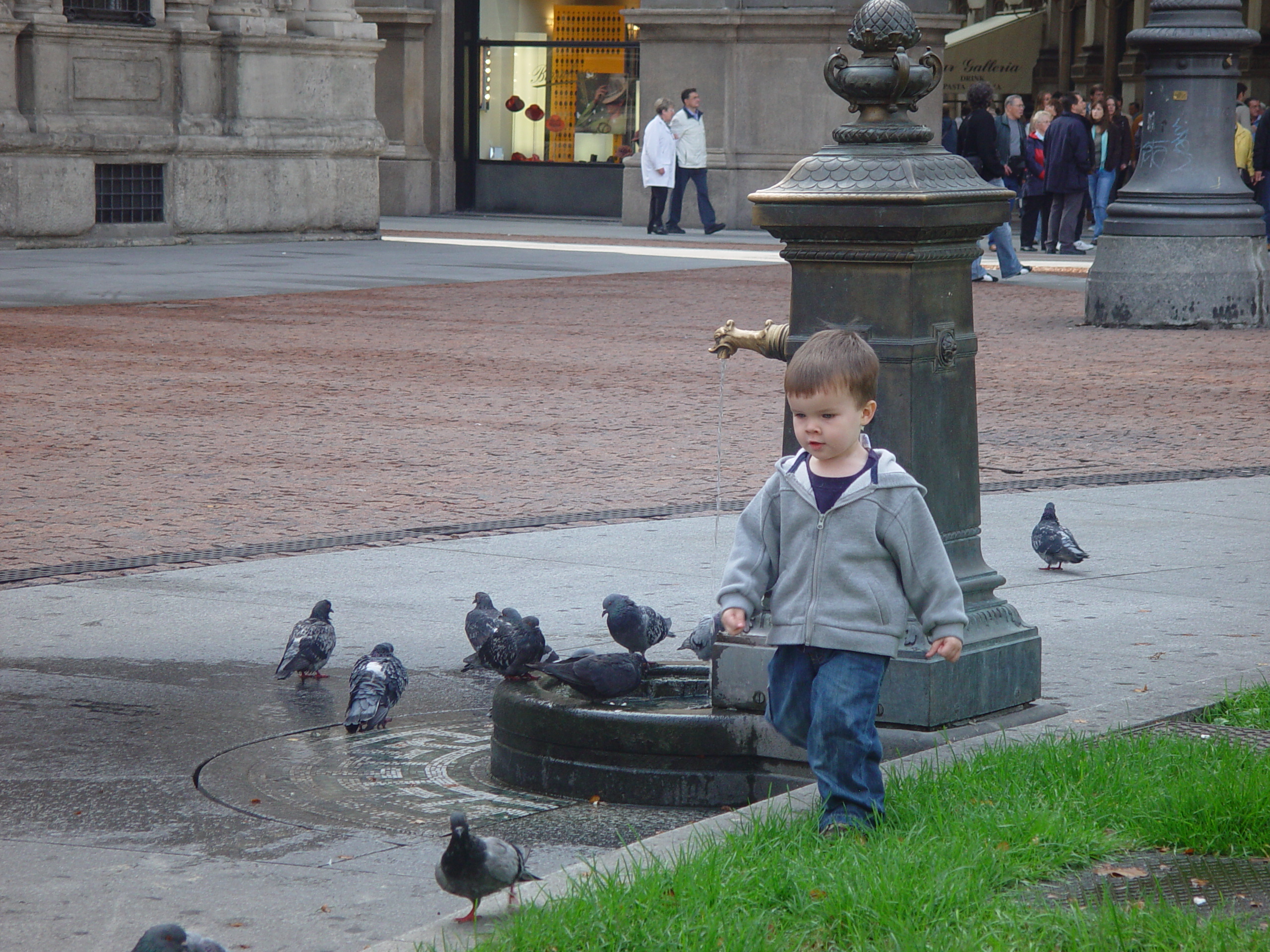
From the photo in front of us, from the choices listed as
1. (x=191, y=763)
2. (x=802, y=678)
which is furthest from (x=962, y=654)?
(x=191, y=763)

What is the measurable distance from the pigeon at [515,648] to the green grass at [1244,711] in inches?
67.0

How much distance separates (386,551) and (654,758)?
108 inches

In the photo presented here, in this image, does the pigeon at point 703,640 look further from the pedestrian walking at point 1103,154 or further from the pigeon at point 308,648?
the pedestrian walking at point 1103,154

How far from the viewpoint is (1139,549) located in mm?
7051

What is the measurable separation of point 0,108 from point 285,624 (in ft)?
54.6

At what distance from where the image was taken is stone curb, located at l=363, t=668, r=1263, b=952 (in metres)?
3.16

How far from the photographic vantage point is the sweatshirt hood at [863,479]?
3760 mm

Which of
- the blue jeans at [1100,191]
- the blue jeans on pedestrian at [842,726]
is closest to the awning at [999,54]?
the blue jeans at [1100,191]

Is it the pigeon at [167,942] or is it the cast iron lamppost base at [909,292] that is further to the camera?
the cast iron lamppost base at [909,292]

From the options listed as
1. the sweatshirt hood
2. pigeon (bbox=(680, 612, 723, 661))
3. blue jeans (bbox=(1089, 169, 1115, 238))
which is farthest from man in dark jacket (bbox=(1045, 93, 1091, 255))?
the sweatshirt hood

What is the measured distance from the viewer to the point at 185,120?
2261 cm

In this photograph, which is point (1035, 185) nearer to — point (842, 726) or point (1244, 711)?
point (1244, 711)

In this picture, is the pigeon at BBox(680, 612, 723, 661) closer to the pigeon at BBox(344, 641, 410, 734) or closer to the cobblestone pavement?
the pigeon at BBox(344, 641, 410, 734)

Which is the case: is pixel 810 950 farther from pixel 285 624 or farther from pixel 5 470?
pixel 5 470
